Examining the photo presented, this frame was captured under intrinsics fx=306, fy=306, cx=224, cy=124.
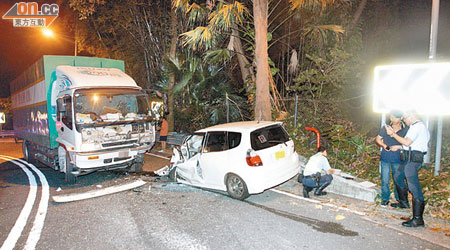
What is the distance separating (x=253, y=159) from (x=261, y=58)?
481cm

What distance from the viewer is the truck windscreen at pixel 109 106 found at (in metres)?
7.91

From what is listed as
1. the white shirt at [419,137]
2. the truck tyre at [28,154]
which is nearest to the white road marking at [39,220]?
the truck tyre at [28,154]

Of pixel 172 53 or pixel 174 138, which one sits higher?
pixel 172 53

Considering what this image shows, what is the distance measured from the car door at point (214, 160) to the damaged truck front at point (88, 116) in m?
2.59

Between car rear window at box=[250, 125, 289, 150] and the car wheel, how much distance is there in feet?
2.62

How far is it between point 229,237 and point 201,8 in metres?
8.76

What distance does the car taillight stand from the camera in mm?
5988

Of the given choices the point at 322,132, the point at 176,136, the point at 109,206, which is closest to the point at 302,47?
the point at 322,132

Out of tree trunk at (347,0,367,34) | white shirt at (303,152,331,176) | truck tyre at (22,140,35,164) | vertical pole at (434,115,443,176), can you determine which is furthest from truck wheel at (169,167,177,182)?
tree trunk at (347,0,367,34)

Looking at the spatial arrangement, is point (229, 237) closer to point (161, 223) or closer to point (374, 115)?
point (161, 223)

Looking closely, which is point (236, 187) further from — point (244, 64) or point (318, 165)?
point (244, 64)

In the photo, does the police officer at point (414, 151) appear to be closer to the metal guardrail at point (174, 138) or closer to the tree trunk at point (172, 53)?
the metal guardrail at point (174, 138)

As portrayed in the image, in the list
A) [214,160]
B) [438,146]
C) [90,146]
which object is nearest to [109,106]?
[90,146]

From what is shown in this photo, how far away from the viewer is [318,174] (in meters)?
6.31
